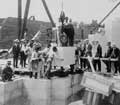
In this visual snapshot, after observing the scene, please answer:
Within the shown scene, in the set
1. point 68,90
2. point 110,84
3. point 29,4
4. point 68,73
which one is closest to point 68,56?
point 68,73

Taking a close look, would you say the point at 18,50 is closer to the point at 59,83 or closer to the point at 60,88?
the point at 59,83

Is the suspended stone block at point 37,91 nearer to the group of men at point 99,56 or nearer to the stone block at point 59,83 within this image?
the stone block at point 59,83

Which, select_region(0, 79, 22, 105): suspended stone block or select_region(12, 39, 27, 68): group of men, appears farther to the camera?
select_region(12, 39, 27, 68): group of men

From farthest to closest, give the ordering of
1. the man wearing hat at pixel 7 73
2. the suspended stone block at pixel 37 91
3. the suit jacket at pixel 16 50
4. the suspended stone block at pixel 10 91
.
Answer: the suit jacket at pixel 16 50 < the suspended stone block at pixel 37 91 < the man wearing hat at pixel 7 73 < the suspended stone block at pixel 10 91

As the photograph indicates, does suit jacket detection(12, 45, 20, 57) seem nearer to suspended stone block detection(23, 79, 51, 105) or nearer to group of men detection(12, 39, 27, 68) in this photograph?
group of men detection(12, 39, 27, 68)

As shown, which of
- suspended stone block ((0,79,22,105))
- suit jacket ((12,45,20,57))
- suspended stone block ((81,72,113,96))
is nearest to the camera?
suspended stone block ((81,72,113,96))

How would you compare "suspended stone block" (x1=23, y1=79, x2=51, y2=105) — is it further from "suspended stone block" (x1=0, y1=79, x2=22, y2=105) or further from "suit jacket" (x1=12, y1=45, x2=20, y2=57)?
"suit jacket" (x1=12, y1=45, x2=20, y2=57)

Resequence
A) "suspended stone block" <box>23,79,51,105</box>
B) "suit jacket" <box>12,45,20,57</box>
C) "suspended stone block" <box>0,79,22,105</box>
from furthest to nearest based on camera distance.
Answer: "suit jacket" <box>12,45,20,57</box> → "suspended stone block" <box>23,79,51,105</box> → "suspended stone block" <box>0,79,22,105</box>

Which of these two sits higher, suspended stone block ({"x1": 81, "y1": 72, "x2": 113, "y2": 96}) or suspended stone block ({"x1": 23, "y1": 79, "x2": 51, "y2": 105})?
suspended stone block ({"x1": 81, "y1": 72, "x2": 113, "y2": 96})

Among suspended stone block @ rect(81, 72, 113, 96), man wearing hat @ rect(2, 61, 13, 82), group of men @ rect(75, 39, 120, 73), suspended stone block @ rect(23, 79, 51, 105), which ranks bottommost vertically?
suspended stone block @ rect(23, 79, 51, 105)

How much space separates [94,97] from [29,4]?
34.4 ft

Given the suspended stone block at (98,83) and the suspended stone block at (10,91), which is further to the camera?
the suspended stone block at (10,91)

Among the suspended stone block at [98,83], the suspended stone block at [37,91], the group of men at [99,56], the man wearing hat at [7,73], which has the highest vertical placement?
the group of men at [99,56]

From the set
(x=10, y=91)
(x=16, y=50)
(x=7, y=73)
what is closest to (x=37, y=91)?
(x=10, y=91)
